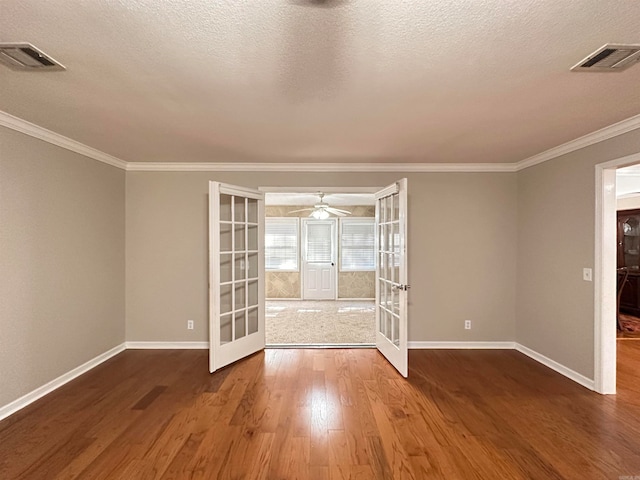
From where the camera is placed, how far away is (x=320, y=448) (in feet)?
7.55

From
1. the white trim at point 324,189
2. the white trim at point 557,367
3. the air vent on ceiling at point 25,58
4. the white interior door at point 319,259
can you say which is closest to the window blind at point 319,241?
the white interior door at point 319,259

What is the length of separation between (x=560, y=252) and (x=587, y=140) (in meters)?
1.16

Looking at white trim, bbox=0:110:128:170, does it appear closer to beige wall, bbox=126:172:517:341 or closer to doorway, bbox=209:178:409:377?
beige wall, bbox=126:172:517:341

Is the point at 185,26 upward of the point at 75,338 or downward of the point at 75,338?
upward

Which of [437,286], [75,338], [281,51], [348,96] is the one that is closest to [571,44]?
[348,96]

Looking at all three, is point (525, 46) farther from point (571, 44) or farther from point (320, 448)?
point (320, 448)

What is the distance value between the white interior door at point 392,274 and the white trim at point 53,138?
3.25m

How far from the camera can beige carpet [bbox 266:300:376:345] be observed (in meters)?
4.89

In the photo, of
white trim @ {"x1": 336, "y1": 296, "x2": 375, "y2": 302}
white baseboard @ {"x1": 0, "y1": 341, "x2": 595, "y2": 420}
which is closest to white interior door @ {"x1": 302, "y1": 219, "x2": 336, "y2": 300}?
white trim @ {"x1": 336, "y1": 296, "x2": 375, "y2": 302}

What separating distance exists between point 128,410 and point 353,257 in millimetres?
6381

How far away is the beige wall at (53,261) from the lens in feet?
8.91

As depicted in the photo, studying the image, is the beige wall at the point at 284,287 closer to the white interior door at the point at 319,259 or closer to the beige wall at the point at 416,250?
the white interior door at the point at 319,259

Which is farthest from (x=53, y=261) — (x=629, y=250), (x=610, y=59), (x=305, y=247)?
(x=629, y=250)

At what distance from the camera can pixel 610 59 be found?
1781mm
